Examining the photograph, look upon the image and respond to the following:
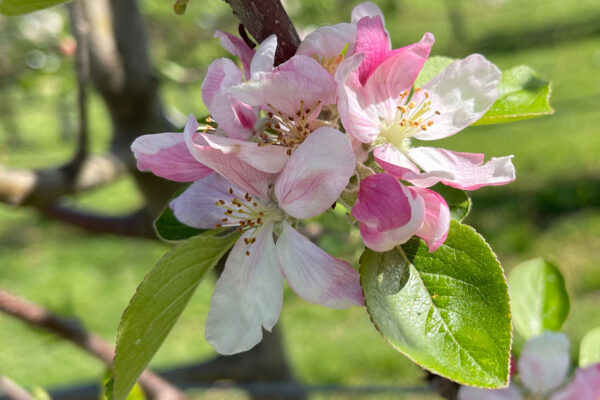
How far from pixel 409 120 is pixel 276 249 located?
181 mm

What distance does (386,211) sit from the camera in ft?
1.57

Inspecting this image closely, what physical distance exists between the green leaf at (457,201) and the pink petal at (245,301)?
0.19 metres

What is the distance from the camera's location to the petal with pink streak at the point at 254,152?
0.50 meters

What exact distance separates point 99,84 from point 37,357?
279 cm

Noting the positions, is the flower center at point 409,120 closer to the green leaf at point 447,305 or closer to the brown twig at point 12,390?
the green leaf at point 447,305

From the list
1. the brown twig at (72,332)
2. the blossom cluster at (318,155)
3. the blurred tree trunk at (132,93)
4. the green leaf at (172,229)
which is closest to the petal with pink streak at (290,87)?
the blossom cluster at (318,155)

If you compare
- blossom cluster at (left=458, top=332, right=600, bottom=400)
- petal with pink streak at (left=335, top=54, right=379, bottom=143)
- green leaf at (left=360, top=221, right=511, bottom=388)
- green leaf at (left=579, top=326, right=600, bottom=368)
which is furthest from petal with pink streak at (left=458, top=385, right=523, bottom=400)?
petal with pink streak at (left=335, top=54, right=379, bottom=143)

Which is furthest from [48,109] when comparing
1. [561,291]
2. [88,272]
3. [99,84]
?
[561,291]

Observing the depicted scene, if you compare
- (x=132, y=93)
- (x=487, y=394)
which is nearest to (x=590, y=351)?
(x=487, y=394)

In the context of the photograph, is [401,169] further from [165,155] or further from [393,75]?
[165,155]

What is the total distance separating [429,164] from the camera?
1.90 ft

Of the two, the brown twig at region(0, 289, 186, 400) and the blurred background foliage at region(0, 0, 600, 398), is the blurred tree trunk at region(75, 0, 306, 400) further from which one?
the brown twig at region(0, 289, 186, 400)

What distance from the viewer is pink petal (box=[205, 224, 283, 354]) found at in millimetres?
537

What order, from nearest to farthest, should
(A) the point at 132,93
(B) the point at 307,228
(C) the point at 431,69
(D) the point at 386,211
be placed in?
(D) the point at 386,211
(C) the point at 431,69
(B) the point at 307,228
(A) the point at 132,93
